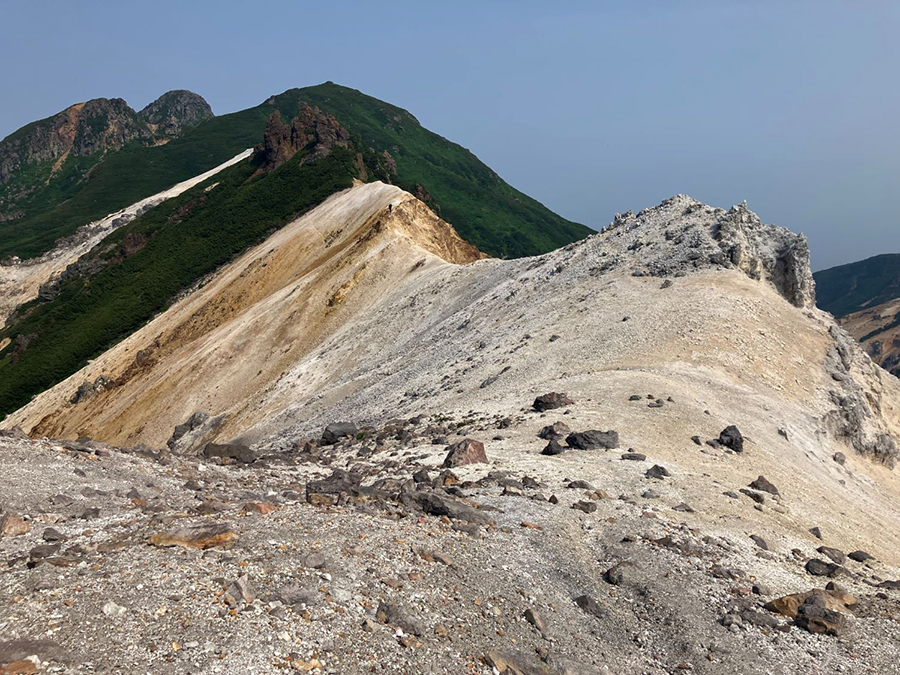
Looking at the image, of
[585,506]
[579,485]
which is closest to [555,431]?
[579,485]

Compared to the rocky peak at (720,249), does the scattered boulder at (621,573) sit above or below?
below

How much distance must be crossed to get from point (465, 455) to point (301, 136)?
376 ft

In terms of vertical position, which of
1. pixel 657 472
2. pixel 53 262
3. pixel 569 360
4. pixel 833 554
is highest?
pixel 53 262

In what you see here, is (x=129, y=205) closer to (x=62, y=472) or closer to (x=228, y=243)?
(x=228, y=243)

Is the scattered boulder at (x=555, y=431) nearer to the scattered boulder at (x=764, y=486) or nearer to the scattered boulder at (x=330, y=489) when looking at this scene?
the scattered boulder at (x=764, y=486)

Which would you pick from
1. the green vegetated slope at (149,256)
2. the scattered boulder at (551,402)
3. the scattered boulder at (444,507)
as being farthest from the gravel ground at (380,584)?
the green vegetated slope at (149,256)

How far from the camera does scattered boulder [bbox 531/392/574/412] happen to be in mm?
28203

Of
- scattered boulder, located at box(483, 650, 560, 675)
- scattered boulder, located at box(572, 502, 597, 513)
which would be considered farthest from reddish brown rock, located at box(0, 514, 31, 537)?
scattered boulder, located at box(572, 502, 597, 513)

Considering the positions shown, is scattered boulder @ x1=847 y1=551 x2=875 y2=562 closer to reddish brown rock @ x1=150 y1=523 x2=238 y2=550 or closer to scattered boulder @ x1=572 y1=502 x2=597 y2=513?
scattered boulder @ x1=572 y1=502 x2=597 y2=513

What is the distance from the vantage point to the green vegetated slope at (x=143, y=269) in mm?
88938

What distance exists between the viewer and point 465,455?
22.3 metres

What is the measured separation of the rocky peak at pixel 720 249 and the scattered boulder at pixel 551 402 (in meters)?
17.0

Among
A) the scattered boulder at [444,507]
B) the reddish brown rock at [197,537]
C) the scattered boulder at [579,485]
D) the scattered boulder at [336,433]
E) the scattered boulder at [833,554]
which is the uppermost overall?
the scattered boulder at [579,485]

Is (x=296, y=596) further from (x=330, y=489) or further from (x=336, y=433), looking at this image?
(x=336, y=433)
